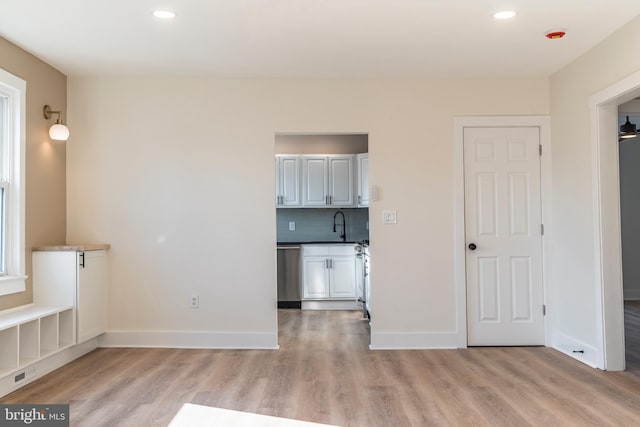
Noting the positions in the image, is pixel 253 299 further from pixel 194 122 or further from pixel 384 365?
pixel 194 122

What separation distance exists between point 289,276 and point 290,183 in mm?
1289

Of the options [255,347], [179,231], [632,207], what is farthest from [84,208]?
[632,207]

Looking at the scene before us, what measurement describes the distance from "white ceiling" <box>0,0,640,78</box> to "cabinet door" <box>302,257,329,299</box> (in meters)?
2.84

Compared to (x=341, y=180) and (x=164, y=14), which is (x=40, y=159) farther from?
(x=341, y=180)

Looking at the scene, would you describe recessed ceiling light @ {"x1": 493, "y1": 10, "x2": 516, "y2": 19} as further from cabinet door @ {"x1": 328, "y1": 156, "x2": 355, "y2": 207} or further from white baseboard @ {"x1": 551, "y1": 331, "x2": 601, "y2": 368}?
cabinet door @ {"x1": 328, "y1": 156, "x2": 355, "y2": 207}

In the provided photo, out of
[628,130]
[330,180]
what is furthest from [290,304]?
[628,130]

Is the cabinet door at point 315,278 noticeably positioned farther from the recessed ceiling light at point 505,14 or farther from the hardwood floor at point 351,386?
the recessed ceiling light at point 505,14

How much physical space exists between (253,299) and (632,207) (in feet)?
20.7

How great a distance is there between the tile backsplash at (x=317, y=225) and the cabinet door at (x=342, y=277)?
2.11 ft

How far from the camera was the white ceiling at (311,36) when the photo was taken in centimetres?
300

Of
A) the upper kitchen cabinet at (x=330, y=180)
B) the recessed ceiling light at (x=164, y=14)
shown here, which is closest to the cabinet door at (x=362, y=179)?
the upper kitchen cabinet at (x=330, y=180)

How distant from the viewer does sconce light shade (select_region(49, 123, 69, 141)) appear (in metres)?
3.99

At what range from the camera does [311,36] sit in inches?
136

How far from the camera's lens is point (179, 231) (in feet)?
14.5
